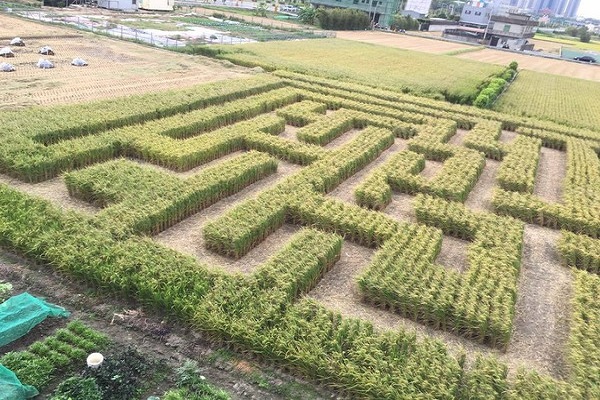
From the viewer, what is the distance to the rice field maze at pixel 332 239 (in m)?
9.40

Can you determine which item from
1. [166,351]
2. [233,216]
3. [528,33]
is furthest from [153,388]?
[528,33]

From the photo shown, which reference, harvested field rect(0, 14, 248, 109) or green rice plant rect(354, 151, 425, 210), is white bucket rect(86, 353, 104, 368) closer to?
green rice plant rect(354, 151, 425, 210)

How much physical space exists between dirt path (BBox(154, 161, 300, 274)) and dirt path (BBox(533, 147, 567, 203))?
39.3 ft

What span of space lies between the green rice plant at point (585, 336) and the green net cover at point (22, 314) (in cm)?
1091

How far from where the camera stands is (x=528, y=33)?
105 metres

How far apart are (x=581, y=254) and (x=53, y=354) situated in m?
14.4

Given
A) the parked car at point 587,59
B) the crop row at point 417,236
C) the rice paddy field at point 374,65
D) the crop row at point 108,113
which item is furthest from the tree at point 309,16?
the crop row at point 417,236

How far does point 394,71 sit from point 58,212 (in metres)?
39.9

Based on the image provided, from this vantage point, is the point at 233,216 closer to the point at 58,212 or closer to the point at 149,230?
the point at 149,230

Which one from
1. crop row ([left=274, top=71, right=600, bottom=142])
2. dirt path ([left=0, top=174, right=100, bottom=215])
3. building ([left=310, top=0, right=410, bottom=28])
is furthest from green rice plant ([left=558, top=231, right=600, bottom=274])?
building ([left=310, top=0, right=410, bottom=28])

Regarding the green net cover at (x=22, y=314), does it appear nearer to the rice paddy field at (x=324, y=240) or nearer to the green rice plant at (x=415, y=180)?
the rice paddy field at (x=324, y=240)

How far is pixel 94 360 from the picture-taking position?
827 centimetres

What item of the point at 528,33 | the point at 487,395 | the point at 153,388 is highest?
the point at 528,33

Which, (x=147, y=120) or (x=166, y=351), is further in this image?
(x=147, y=120)
